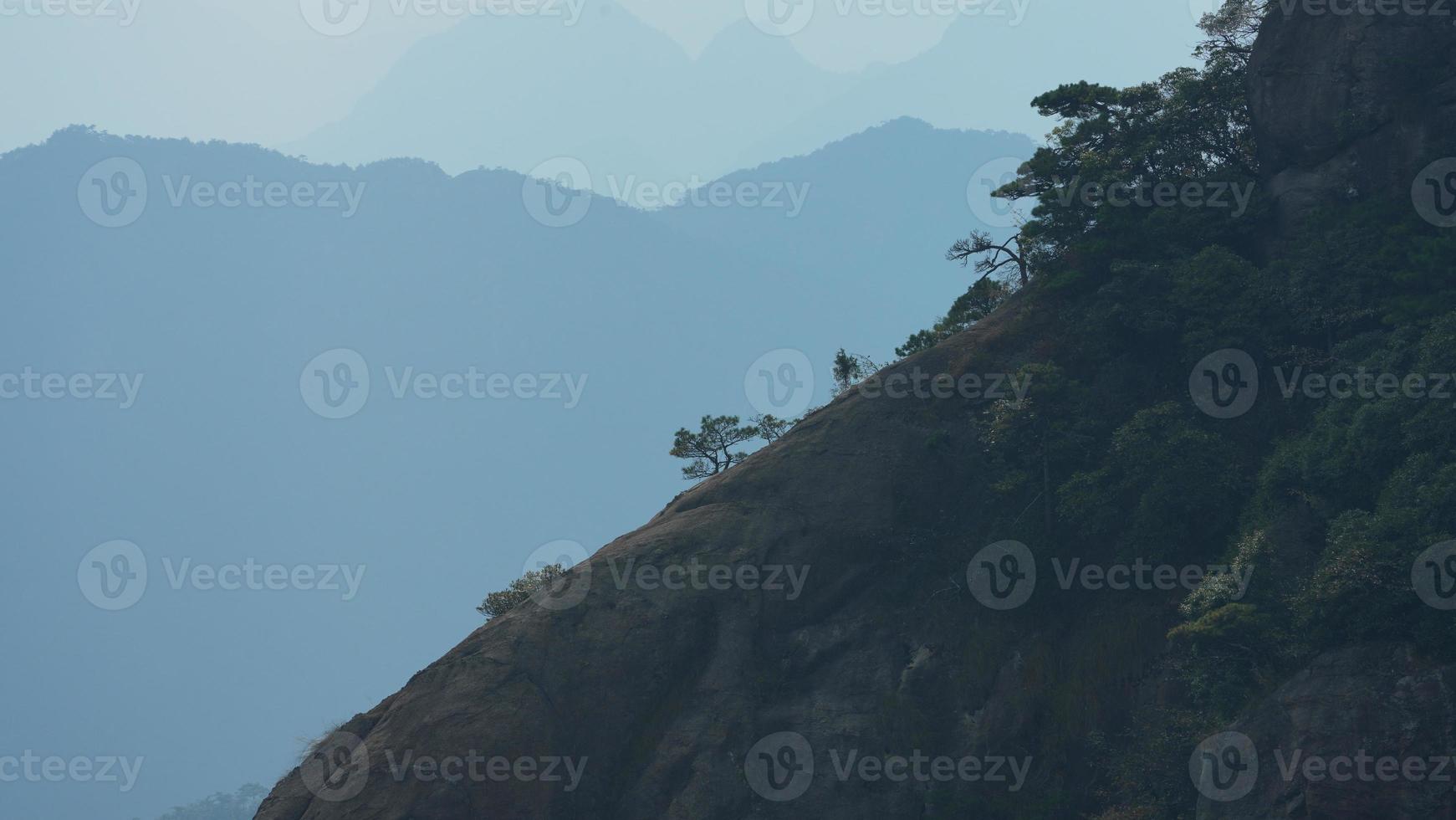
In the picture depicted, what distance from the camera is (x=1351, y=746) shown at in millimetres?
23172

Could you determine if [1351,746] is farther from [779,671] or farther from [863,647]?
[779,671]

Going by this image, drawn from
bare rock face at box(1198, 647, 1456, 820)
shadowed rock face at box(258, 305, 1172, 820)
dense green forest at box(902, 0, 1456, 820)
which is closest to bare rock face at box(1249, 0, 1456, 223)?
dense green forest at box(902, 0, 1456, 820)

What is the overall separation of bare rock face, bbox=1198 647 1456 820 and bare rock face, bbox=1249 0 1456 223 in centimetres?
1781

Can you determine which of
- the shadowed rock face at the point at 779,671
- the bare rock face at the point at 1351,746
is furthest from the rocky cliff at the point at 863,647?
the bare rock face at the point at 1351,746

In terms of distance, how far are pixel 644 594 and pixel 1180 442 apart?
16.1m

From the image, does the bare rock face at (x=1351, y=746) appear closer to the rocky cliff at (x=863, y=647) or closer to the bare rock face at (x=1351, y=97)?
the rocky cliff at (x=863, y=647)

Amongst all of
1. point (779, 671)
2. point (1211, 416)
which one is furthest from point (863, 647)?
point (1211, 416)

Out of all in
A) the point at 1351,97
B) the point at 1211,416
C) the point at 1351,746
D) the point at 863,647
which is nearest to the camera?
the point at 1351,746

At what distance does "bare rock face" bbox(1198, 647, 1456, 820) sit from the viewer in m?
22.3

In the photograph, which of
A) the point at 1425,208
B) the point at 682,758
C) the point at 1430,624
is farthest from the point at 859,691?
the point at 1425,208

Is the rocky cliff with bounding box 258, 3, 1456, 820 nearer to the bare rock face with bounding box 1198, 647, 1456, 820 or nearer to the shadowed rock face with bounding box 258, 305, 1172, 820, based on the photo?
the shadowed rock face with bounding box 258, 305, 1172, 820

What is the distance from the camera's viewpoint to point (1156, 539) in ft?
102

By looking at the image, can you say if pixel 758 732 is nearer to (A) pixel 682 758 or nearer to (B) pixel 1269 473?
(A) pixel 682 758

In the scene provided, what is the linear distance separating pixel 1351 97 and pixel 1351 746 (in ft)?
76.5
